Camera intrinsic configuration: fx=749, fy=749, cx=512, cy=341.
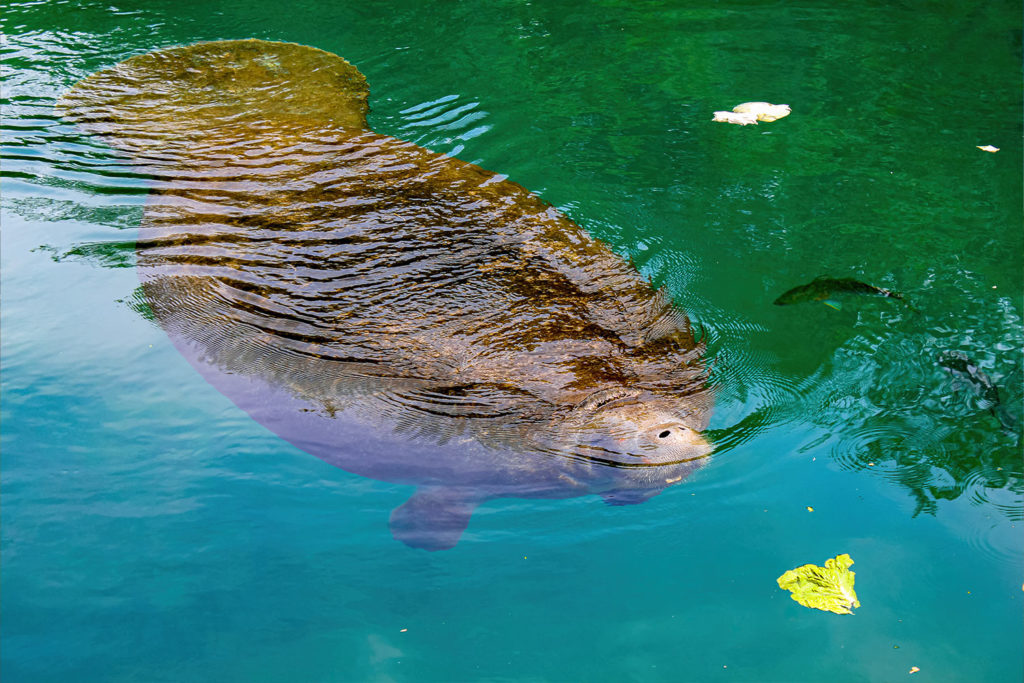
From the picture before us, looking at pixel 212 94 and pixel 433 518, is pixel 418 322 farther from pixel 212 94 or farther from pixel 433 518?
pixel 212 94

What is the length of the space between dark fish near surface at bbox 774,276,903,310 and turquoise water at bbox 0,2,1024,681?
66 mm

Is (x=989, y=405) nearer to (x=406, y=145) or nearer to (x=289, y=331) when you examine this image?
(x=289, y=331)

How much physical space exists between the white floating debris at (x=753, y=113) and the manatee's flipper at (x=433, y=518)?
402 centimetres

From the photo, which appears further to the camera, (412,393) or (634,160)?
(634,160)

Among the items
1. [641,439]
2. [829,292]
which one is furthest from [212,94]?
[829,292]

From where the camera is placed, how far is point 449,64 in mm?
6480

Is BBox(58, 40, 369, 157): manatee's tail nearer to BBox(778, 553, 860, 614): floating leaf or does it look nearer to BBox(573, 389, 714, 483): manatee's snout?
Result: BBox(573, 389, 714, 483): manatee's snout

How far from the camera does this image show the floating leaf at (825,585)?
2545mm

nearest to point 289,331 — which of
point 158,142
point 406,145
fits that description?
point 406,145

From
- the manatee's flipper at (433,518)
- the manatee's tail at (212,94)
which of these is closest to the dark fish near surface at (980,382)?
the manatee's flipper at (433,518)

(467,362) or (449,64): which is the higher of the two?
(449,64)

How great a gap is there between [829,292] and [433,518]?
7.87ft

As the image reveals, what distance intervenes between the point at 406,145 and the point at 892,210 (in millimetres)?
3081

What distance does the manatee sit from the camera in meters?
2.88
